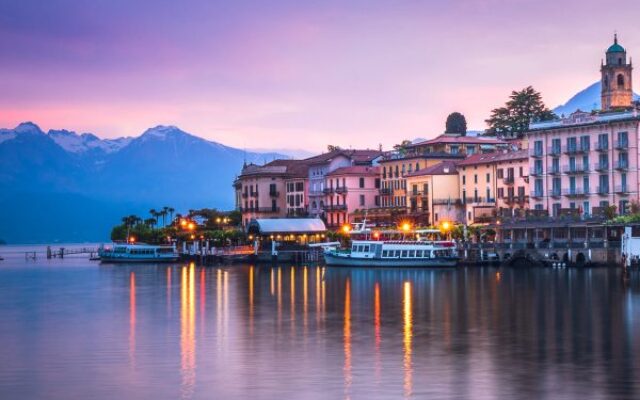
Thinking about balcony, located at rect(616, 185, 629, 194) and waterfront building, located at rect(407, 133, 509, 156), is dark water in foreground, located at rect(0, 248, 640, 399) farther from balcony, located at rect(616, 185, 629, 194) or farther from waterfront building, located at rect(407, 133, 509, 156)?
waterfront building, located at rect(407, 133, 509, 156)

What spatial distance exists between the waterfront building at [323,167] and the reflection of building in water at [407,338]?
85925 millimetres

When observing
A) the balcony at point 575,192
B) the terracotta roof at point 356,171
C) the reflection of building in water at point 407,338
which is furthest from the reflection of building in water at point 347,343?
the terracotta roof at point 356,171

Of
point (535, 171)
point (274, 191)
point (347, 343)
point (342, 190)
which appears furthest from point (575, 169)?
point (347, 343)

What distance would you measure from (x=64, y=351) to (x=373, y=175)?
124350 mm

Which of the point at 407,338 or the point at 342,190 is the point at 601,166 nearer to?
the point at 342,190

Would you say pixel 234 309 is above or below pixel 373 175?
below

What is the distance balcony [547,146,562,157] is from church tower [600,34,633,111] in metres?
36.7

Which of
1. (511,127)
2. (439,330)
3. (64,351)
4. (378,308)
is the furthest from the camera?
(511,127)

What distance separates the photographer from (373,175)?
18050 centimetres

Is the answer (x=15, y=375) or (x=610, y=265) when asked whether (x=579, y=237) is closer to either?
(x=610, y=265)

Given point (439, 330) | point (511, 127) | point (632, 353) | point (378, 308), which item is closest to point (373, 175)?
point (511, 127)

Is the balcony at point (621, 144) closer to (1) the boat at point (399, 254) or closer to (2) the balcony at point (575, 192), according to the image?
(2) the balcony at point (575, 192)

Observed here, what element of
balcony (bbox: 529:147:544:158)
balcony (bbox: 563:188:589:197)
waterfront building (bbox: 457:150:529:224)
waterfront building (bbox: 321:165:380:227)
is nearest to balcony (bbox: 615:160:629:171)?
balcony (bbox: 563:188:589:197)

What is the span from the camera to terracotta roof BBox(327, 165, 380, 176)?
179m
